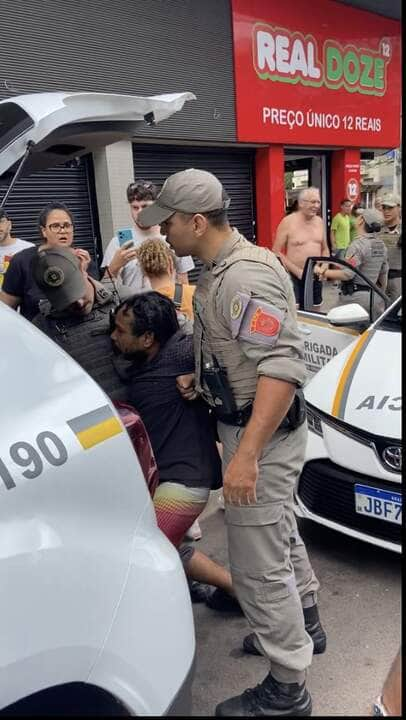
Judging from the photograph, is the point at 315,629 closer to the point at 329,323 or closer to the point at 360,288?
the point at 329,323

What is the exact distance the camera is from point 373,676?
7.10 ft

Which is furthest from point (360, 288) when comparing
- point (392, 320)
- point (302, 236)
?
point (302, 236)

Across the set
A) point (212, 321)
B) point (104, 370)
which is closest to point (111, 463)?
point (212, 321)

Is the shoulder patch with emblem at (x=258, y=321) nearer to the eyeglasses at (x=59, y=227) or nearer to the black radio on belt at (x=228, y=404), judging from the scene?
the black radio on belt at (x=228, y=404)

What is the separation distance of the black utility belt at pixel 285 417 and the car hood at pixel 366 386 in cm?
83

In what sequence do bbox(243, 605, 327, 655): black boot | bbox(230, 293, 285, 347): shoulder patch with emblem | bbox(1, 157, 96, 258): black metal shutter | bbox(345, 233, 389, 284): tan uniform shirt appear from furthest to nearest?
bbox(1, 157, 96, 258): black metal shutter < bbox(345, 233, 389, 284): tan uniform shirt < bbox(243, 605, 327, 655): black boot < bbox(230, 293, 285, 347): shoulder patch with emblem

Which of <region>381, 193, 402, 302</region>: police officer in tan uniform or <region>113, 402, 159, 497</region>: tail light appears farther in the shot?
<region>381, 193, 402, 302</region>: police officer in tan uniform

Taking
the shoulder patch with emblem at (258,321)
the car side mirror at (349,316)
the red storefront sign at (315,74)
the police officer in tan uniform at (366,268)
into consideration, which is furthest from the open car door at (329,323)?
the red storefront sign at (315,74)

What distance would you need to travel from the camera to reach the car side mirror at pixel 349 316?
11.7ft

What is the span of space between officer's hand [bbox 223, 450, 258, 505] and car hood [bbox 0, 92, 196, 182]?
3.36 feet

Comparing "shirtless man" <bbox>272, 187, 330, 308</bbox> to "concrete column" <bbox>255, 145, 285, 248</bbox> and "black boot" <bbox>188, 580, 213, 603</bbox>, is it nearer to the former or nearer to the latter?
"black boot" <bbox>188, 580, 213, 603</bbox>

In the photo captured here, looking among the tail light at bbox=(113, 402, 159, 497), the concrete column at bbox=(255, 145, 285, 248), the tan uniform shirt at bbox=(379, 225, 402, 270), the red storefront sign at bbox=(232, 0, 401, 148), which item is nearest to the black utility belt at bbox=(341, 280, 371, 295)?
the tan uniform shirt at bbox=(379, 225, 402, 270)

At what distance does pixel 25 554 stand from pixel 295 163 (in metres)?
14.0

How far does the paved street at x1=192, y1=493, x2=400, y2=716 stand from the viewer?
6.93 feet
